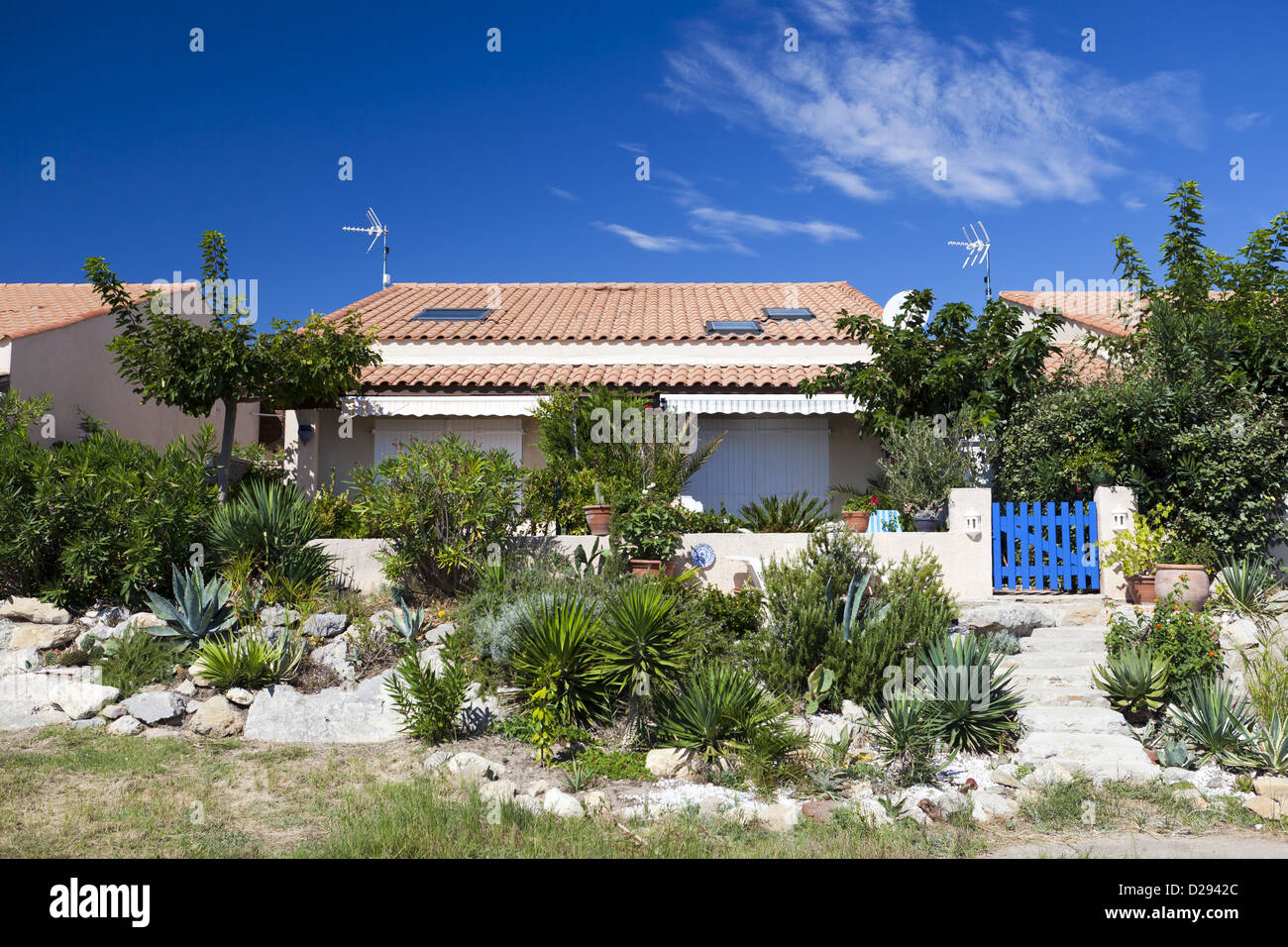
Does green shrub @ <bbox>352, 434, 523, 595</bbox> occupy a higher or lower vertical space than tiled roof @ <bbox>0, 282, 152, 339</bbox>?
lower

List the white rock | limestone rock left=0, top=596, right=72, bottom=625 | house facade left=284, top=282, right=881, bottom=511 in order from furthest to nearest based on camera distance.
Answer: house facade left=284, top=282, right=881, bottom=511, limestone rock left=0, top=596, right=72, bottom=625, the white rock

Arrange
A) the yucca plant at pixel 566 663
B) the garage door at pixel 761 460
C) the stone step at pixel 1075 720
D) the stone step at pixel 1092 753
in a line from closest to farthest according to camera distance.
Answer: the stone step at pixel 1092 753 → the yucca plant at pixel 566 663 → the stone step at pixel 1075 720 → the garage door at pixel 761 460

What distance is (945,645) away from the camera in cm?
1170

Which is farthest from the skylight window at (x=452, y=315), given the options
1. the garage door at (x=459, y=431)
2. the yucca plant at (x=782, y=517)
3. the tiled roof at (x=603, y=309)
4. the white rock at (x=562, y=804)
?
the white rock at (x=562, y=804)

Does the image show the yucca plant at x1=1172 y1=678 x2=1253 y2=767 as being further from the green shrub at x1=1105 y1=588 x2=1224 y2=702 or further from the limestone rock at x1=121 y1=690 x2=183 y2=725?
the limestone rock at x1=121 y1=690 x2=183 y2=725

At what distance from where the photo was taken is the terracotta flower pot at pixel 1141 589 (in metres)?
14.0

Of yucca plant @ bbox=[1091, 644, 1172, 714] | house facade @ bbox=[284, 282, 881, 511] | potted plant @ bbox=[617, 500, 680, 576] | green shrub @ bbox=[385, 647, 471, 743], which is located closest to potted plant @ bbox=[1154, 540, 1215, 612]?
yucca plant @ bbox=[1091, 644, 1172, 714]

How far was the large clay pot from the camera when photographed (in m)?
13.6

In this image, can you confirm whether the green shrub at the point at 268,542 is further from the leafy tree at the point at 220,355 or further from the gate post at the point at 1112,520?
the gate post at the point at 1112,520

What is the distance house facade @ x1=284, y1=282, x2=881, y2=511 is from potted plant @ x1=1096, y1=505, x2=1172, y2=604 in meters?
5.96

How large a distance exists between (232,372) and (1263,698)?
17574 millimetres

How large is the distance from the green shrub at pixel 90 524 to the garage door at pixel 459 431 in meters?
5.95

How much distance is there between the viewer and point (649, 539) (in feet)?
47.0
